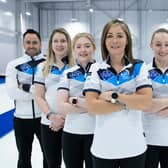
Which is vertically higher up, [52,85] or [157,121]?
[52,85]

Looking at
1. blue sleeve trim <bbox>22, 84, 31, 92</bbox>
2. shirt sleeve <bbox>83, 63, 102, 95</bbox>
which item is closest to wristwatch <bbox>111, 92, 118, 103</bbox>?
shirt sleeve <bbox>83, 63, 102, 95</bbox>

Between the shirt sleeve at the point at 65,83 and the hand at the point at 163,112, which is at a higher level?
the shirt sleeve at the point at 65,83

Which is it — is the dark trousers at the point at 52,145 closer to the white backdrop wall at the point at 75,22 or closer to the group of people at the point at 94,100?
the group of people at the point at 94,100

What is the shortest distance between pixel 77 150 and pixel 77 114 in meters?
0.22

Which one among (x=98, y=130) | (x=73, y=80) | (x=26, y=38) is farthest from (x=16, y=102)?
(x=98, y=130)

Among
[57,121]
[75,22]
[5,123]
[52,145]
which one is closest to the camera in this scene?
[57,121]

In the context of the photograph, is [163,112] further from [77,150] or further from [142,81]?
[77,150]

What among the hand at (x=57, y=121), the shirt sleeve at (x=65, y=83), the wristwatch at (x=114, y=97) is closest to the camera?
the wristwatch at (x=114, y=97)

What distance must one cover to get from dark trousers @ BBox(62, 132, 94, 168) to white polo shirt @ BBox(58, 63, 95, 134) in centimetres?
4

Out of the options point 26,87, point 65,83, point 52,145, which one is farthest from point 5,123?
point 65,83

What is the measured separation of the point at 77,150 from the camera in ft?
5.92

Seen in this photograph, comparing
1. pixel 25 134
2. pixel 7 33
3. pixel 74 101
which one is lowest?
pixel 25 134

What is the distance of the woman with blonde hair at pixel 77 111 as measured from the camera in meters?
1.77

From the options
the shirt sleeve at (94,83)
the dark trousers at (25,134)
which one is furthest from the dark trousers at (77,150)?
the dark trousers at (25,134)
